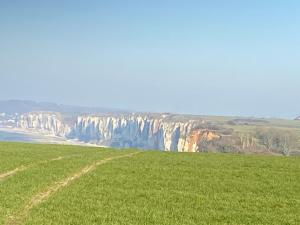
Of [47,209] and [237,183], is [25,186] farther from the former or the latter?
[237,183]

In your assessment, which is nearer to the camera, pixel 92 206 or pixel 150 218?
pixel 150 218

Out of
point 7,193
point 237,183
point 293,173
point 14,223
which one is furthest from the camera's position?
point 293,173

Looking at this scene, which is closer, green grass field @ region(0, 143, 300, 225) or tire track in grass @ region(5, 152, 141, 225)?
tire track in grass @ region(5, 152, 141, 225)

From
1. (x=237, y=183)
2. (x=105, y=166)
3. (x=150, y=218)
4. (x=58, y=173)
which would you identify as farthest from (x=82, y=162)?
(x=150, y=218)

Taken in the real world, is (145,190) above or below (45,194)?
above

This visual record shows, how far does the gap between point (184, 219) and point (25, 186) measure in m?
14.7

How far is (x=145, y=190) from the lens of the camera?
1501 inches

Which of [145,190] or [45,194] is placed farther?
[145,190]

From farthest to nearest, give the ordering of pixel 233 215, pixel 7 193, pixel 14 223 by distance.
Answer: pixel 7 193 < pixel 233 215 < pixel 14 223

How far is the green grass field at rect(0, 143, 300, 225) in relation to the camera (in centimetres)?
3098

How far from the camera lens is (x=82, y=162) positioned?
50.8 metres

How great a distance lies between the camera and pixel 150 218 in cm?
3062

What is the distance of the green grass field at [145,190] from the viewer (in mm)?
30984

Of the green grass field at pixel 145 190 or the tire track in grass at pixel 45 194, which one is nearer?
the tire track in grass at pixel 45 194
